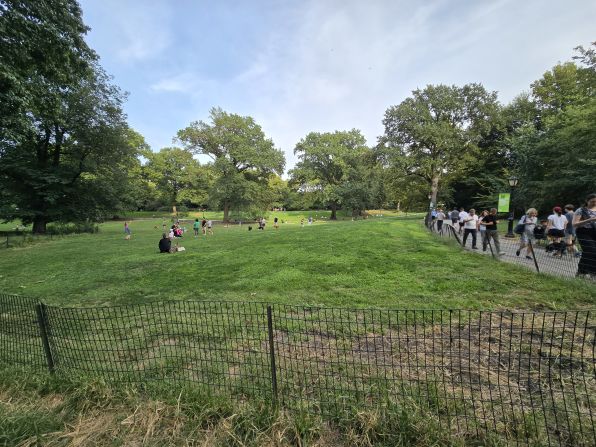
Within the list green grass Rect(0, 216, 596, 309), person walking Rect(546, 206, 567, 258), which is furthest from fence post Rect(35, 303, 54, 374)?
person walking Rect(546, 206, 567, 258)

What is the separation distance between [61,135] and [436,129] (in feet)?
119

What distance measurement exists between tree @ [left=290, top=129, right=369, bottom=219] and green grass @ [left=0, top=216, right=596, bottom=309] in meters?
36.6

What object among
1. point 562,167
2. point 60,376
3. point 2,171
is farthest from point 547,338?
point 2,171

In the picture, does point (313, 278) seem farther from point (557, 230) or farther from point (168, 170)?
point (168, 170)

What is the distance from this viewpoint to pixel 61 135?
25.6 meters

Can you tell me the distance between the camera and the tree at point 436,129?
33.6 m

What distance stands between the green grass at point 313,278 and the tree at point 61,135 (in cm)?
→ 805

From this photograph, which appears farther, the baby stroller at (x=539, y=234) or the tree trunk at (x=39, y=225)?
the tree trunk at (x=39, y=225)

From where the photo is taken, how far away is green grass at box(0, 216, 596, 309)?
19.8 feet

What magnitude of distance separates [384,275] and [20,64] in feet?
55.3

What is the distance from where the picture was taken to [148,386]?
132 inches

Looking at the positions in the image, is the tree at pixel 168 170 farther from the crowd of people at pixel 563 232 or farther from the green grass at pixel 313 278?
the crowd of people at pixel 563 232

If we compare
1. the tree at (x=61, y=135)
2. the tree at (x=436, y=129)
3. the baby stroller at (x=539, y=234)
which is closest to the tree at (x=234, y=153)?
the tree at (x=61, y=135)

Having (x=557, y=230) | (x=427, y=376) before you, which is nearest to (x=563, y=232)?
(x=557, y=230)
